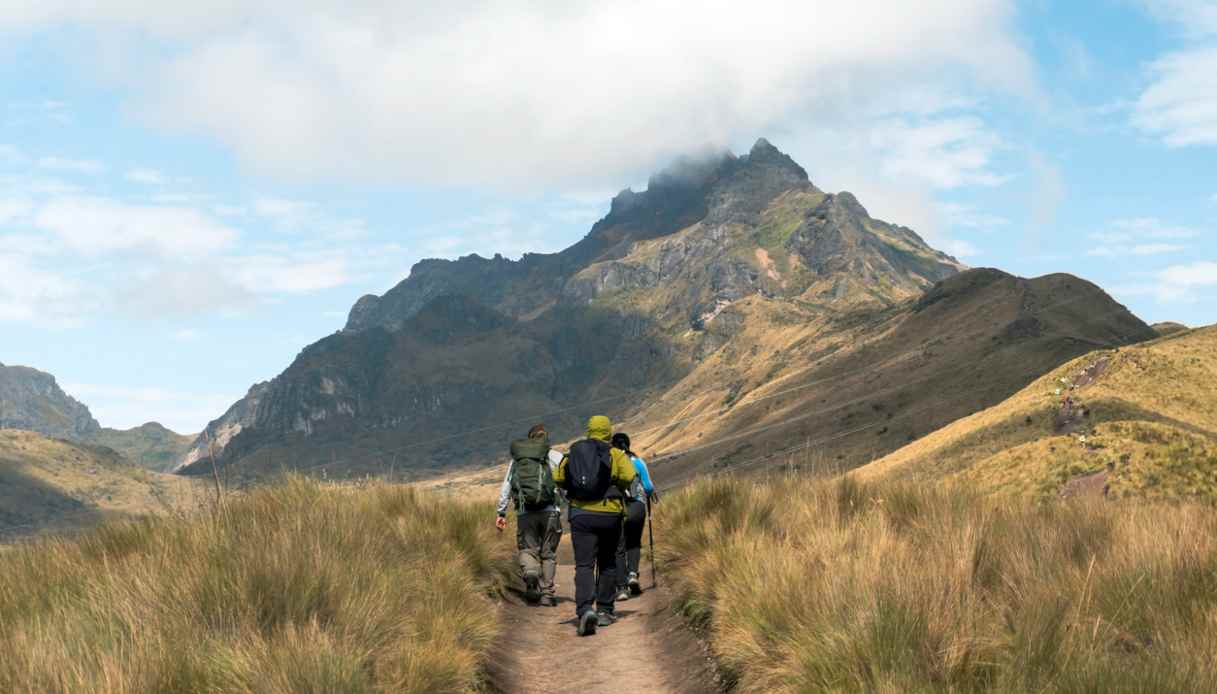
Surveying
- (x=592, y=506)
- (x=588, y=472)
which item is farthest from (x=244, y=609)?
(x=592, y=506)

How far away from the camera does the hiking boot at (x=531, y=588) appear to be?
13539 mm

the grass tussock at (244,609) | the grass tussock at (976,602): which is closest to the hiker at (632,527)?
the grass tussock at (976,602)

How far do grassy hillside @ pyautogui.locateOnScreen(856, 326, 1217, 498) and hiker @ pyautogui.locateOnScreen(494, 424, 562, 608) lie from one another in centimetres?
2769

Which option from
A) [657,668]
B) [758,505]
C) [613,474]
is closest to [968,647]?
[657,668]

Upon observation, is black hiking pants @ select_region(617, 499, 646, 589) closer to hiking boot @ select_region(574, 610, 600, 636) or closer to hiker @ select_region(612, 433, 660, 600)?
hiker @ select_region(612, 433, 660, 600)

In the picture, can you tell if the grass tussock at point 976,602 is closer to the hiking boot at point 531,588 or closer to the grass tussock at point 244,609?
the grass tussock at point 244,609

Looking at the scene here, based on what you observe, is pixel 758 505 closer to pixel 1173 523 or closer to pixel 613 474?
pixel 613 474

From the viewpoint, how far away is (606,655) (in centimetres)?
1043

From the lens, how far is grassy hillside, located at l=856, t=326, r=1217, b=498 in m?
42.7

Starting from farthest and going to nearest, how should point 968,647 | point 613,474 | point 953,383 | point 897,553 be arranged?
point 953,383, point 613,474, point 897,553, point 968,647

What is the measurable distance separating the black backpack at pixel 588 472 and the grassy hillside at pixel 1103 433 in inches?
1156

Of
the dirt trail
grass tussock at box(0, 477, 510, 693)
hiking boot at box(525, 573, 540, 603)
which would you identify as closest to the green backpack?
hiking boot at box(525, 573, 540, 603)

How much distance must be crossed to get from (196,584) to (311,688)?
1.78 meters

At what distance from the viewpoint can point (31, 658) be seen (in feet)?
16.6
